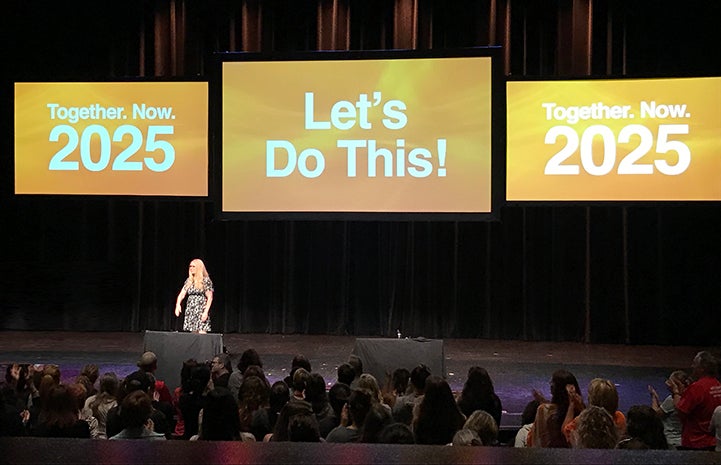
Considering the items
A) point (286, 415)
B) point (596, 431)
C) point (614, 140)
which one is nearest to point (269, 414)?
point (286, 415)

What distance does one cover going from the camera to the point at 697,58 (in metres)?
9.64

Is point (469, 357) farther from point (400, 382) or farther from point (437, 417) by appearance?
point (437, 417)

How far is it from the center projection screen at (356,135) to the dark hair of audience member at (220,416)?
17.7ft

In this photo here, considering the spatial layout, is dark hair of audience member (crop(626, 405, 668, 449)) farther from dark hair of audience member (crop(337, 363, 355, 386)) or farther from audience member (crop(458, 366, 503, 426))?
dark hair of audience member (crop(337, 363, 355, 386))

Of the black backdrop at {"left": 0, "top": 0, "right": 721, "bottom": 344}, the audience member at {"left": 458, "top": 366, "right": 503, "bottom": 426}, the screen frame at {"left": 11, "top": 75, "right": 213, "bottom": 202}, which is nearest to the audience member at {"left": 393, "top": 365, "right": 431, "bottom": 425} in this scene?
the audience member at {"left": 458, "top": 366, "right": 503, "bottom": 426}

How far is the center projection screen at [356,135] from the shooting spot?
27.9 ft

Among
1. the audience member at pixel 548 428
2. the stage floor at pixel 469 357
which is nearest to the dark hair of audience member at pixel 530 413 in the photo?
the audience member at pixel 548 428

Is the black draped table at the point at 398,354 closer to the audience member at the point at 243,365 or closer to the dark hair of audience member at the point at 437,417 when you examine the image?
the audience member at the point at 243,365

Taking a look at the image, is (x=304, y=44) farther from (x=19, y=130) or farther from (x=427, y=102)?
(x=19, y=130)

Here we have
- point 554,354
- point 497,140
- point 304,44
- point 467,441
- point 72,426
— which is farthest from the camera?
point 304,44

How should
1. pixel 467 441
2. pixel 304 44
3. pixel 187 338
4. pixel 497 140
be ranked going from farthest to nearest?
pixel 304 44 < pixel 497 140 < pixel 187 338 < pixel 467 441

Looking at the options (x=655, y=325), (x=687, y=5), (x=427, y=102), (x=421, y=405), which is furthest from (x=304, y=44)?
(x=421, y=405)

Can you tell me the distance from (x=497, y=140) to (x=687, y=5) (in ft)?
10.2

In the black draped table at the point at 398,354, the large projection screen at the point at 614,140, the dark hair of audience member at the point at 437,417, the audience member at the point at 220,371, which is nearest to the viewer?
the dark hair of audience member at the point at 437,417
